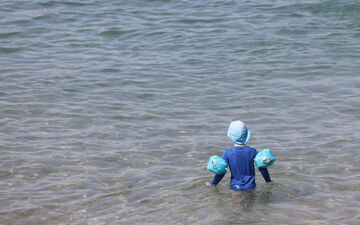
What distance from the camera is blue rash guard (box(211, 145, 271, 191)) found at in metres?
7.55

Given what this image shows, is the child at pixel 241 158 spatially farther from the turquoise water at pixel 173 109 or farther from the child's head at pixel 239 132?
the turquoise water at pixel 173 109

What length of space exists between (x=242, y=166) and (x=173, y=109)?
4.11 m

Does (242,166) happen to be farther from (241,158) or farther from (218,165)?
(218,165)

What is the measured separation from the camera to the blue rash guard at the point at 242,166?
7555 mm


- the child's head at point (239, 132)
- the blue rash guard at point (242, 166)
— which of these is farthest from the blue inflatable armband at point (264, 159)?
the child's head at point (239, 132)

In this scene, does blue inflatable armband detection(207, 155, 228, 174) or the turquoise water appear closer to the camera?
blue inflatable armband detection(207, 155, 228, 174)

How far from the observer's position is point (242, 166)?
759 cm

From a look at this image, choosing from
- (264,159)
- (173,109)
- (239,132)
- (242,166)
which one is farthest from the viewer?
(173,109)

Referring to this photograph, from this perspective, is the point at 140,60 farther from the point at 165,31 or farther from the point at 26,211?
the point at 26,211

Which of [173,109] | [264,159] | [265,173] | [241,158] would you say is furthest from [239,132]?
[173,109]

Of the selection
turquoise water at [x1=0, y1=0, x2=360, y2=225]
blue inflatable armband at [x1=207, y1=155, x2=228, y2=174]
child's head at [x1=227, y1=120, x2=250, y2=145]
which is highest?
child's head at [x1=227, y1=120, x2=250, y2=145]

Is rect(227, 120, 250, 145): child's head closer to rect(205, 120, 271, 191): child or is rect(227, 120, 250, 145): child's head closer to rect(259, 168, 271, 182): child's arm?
rect(205, 120, 271, 191): child

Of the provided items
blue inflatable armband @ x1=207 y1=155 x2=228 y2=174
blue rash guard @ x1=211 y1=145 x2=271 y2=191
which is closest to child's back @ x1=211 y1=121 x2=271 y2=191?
blue rash guard @ x1=211 y1=145 x2=271 y2=191

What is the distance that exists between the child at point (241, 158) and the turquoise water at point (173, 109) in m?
0.23
